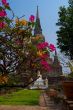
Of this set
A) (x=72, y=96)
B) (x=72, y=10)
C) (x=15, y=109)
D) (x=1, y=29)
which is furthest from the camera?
(x=72, y=10)

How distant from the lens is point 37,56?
6402 millimetres

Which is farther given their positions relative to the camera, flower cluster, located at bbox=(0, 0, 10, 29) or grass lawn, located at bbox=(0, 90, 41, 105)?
grass lawn, located at bbox=(0, 90, 41, 105)

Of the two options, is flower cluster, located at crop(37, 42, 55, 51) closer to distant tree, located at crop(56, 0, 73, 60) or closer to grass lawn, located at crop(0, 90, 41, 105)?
grass lawn, located at crop(0, 90, 41, 105)

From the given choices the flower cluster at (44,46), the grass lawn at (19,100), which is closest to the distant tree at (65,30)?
the grass lawn at (19,100)

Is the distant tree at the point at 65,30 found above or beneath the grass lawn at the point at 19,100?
above

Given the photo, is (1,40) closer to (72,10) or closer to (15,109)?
(15,109)

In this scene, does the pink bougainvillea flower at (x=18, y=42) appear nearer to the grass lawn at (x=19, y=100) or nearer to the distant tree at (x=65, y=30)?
the grass lawn at (x=19, y=100)

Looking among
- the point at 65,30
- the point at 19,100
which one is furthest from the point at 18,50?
the point at 65,30

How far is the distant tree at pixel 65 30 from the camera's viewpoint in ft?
80.9

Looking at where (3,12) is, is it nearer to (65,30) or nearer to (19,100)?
(19,100)

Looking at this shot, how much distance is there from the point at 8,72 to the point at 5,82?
0.19m

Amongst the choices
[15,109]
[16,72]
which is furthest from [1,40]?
[15,109]

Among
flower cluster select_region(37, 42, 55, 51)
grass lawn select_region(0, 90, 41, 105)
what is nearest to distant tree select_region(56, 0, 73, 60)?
grass lawn select_region(0, 90, 41, 105)

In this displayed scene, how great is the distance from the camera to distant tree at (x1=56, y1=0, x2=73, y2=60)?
80.9 ft
